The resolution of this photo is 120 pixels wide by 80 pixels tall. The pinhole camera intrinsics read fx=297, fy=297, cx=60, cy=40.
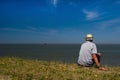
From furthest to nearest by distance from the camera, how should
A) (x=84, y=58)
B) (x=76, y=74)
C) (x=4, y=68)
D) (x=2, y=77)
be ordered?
(x=84, y=58) < (x=4, y=68) < (x=76, y=74) < (x=2, y=77)

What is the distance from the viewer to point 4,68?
13336 mm

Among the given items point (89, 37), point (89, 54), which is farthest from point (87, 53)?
point (89, 37)

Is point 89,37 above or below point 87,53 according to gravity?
above

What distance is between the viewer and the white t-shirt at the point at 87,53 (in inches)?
575

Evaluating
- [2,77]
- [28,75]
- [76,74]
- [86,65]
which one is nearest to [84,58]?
[86,65]

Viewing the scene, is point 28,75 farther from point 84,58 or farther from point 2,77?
point 84,58

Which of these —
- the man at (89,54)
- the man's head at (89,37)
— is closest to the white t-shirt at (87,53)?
the man at (89,54)

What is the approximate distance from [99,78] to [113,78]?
55 cm

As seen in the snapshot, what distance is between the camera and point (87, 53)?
14.6 m

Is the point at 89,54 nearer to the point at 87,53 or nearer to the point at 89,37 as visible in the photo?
the point at 87,53

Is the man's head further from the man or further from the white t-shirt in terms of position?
the white t-shirt

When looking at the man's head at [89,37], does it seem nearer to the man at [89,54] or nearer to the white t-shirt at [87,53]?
the man at [89,54]

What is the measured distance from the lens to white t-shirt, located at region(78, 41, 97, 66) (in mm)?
14594

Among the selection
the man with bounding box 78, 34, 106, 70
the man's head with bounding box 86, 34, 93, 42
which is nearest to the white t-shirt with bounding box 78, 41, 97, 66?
the man with bounding box 78, 34, 106, 70
